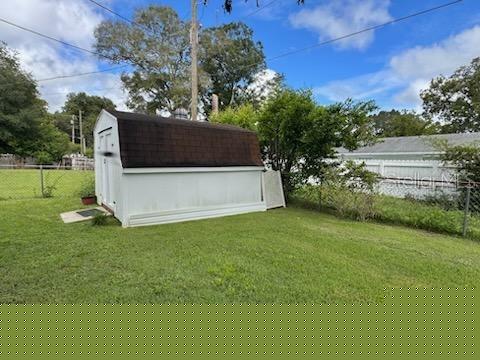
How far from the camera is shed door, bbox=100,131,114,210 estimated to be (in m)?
6.88

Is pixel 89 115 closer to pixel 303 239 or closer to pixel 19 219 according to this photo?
pixel 19 219

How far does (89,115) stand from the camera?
54125 mm

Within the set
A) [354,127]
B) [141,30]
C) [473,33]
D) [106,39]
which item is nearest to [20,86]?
[106,39]

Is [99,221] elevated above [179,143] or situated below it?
below

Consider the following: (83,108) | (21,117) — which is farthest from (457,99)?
(83,108)

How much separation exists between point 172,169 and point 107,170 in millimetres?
2107

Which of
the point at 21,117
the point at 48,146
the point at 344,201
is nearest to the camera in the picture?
the point at 344,201

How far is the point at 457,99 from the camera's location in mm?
26281

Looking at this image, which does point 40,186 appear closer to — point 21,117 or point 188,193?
point 188,193

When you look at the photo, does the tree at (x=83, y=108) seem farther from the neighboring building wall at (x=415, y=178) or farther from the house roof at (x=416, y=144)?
the neighboring building wall at (x=415, y=178)

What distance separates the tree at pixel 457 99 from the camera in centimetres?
2462

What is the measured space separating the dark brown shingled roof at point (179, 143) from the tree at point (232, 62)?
23333 mm

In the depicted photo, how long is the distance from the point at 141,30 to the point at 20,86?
13227mm

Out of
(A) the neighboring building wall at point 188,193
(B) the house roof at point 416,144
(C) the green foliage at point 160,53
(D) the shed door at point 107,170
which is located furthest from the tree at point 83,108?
(A) the neighboring building wall at point 188,193
